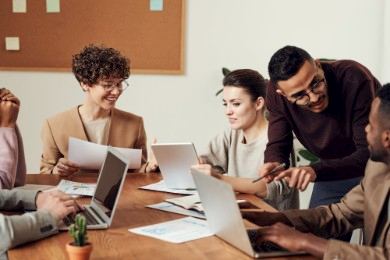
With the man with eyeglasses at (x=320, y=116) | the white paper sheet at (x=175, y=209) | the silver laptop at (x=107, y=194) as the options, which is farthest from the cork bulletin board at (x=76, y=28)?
the silver laptop at (x=107, y=194)

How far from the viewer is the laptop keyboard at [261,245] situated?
156cm

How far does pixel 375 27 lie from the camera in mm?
4059

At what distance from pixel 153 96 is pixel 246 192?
1.81 meters

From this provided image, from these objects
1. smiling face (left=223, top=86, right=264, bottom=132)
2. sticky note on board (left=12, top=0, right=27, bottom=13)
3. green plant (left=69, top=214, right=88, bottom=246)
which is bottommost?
green plant (left=69, top=214, right=88, bottom=246)

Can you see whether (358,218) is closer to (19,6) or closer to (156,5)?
(156,5)

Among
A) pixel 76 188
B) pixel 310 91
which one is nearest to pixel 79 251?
pixel 76 188

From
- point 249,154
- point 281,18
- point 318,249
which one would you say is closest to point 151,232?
point 318,249

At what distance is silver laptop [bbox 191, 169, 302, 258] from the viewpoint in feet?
4.96

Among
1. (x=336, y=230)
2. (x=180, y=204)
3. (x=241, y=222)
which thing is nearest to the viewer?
(x=241, y=222)

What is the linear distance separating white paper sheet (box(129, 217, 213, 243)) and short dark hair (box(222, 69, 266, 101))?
3.19 feet

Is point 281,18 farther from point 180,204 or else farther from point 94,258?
point 94,258

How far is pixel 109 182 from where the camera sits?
6.06 ft

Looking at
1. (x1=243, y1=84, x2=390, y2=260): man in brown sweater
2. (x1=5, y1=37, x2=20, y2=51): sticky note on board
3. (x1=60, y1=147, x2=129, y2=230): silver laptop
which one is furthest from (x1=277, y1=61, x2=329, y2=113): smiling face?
(x1=5, y1=37, x2=20, y2=51): sticky note on board

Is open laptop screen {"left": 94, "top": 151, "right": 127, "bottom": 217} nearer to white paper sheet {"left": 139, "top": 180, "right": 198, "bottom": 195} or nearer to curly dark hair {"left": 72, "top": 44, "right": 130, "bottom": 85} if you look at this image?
white paper sheet {"left": 139, "top": 180, "right": 198, "bottom": 195}
